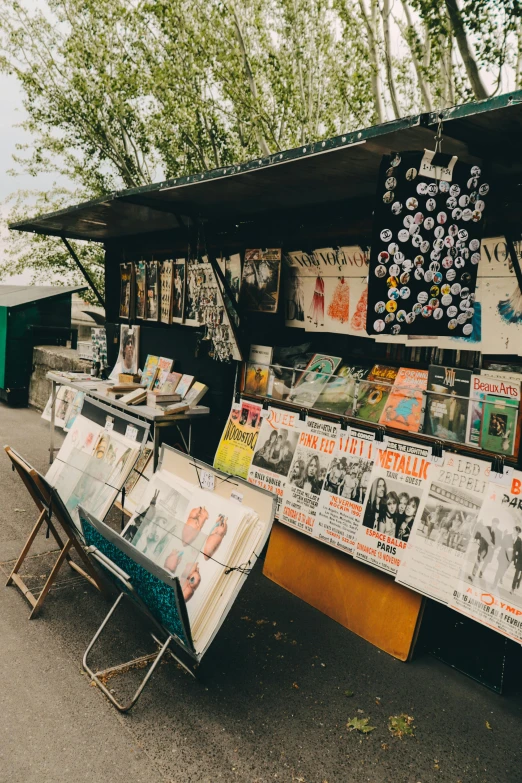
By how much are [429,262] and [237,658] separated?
259 centimetres

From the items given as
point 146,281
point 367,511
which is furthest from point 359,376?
point 146,281

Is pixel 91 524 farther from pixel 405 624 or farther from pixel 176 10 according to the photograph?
pixel 176 10

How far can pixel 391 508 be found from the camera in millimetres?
3787

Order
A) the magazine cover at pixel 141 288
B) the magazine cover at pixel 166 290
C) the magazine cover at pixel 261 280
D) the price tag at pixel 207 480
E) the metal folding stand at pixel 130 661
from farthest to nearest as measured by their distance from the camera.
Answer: the magazine cover at pixel 141 288 < the magazine cover at pixel 166 290 < the magazine cover at pixel 261 280 < the price tag at pixel 207 480 < the metal folding stand at pixel 130 661

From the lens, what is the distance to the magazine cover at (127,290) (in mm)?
7066

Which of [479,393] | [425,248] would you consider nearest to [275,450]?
[479,393]

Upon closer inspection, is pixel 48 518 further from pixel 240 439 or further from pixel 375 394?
pixel 375 394

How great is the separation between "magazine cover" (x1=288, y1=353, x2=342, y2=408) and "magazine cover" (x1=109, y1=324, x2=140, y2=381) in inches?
109

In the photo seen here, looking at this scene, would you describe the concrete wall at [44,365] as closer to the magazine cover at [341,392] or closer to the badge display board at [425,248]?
the magazine cover at [341,392]

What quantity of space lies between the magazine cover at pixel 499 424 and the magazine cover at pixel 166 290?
3.90 meters

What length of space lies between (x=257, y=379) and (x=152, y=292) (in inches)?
92.4

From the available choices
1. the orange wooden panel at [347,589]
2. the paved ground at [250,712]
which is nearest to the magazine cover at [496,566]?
the orange wooden panel at [347,589]

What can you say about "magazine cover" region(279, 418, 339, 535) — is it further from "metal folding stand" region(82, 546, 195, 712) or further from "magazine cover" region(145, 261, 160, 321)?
"magazine cover" region(145, 261, 160, 321)

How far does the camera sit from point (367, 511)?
3926 mm
